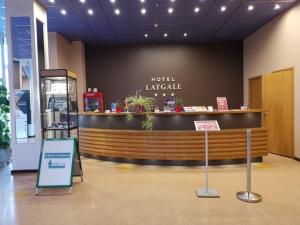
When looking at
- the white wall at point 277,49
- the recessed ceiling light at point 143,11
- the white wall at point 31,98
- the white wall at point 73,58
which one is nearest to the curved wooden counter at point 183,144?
the white wall at point 277,49

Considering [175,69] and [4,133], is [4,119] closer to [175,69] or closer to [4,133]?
[4,133]

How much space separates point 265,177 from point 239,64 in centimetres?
603

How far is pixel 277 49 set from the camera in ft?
25.5

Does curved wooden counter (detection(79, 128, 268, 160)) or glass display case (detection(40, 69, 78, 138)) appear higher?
glass display case (detection(40, 69, 78, 138))

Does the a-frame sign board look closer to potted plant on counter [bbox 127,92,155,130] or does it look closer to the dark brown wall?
potted plant on counter [bbox 127,92,155,130]

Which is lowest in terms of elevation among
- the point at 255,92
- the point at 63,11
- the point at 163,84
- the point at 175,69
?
the point at 255,92

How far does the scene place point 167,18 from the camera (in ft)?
25.1

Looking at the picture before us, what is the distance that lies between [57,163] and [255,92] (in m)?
7.48

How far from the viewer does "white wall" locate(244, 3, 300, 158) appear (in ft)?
22.5

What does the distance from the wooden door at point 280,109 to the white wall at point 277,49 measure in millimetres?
210

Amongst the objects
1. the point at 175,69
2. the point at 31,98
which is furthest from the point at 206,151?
the point at 175,69

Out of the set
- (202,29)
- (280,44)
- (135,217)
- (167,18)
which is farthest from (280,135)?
(135,217)

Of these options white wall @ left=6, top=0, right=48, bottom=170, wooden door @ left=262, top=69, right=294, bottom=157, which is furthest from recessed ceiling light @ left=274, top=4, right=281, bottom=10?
white wall @ left=6, top=0, right=48, bottom=170

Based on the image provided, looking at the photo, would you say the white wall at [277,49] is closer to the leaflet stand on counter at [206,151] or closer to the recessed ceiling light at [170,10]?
the recessed ceiling light at [170,10]
